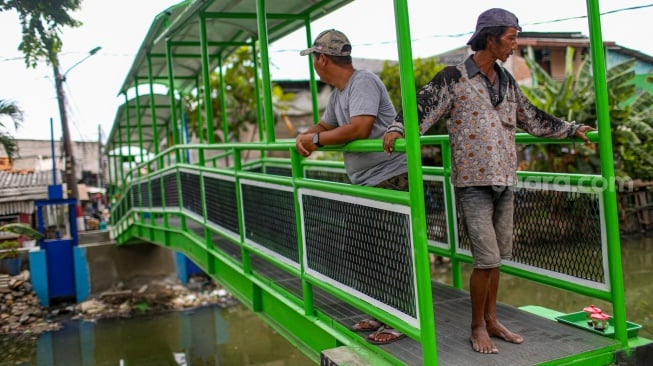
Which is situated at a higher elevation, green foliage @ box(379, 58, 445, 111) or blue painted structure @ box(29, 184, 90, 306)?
green foliage @ box(379, 58, 445, 111)

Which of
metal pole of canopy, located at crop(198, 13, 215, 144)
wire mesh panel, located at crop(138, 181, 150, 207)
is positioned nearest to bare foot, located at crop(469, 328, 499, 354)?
metal pole of canopy, located at crop(198, 13, 215, 144)

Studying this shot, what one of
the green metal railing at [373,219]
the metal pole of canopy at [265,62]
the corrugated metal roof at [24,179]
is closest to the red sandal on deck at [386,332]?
the green metal railing at [373,219]

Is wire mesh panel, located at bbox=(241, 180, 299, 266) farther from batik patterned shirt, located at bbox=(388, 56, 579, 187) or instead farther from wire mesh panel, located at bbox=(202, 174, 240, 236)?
batik patterned shirt, located at bbox=(388, 56, 579, 187)

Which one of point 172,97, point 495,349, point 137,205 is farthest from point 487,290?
point 137,205

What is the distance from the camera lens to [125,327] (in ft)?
39.0

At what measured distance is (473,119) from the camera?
2.80 meters

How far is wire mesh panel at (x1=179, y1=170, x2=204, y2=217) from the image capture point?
6031mm

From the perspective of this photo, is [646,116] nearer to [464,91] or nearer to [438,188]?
[438,188]

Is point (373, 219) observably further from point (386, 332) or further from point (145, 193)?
point (145, 193)

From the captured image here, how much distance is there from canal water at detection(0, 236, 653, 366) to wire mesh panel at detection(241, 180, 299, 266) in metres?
5.27

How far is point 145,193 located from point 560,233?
296 inches

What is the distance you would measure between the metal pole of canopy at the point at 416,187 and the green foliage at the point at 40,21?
10144 millimetres

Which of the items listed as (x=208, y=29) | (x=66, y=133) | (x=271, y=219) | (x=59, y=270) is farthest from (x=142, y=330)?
(x=271, y=219)

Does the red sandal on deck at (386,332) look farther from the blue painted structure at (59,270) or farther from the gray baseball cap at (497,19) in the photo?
the blue painted structure at (59,270)
